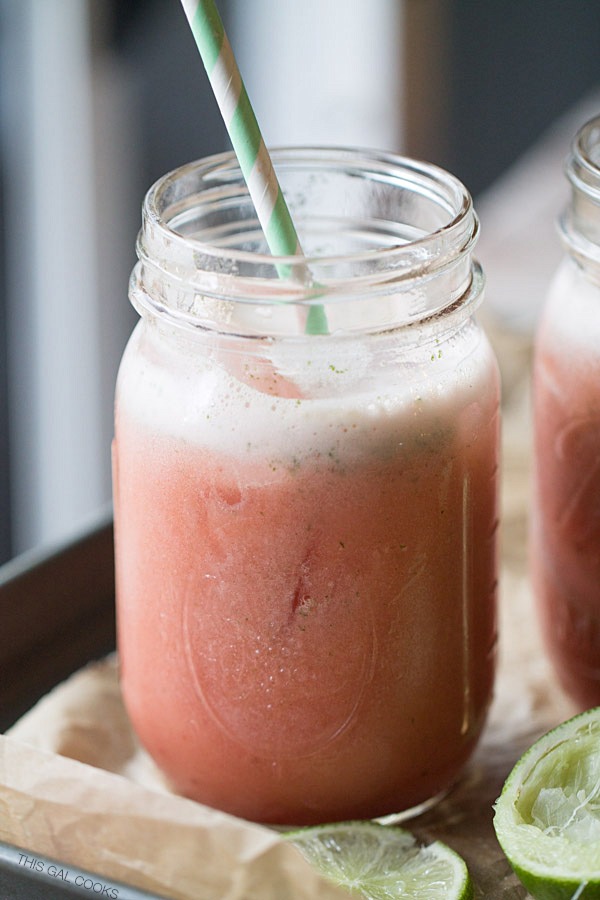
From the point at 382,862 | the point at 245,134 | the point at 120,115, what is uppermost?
the point at 245,134

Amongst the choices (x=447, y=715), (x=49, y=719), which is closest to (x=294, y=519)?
(x=447, y=715)

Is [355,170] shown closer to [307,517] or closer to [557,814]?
[307,517]

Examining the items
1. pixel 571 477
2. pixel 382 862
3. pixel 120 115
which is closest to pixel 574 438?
Result: pixel 571 477

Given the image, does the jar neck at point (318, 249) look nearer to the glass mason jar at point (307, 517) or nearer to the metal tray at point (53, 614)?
the glass mason jar at point (307, 517)

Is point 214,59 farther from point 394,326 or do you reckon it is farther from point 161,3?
point 161,3

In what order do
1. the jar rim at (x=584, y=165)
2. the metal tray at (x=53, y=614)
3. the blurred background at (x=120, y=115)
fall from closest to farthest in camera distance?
the jar rim at (x=584, y=165) < the metal tray at (x=53, y=614) < the blurred background at (x=120, y=115)

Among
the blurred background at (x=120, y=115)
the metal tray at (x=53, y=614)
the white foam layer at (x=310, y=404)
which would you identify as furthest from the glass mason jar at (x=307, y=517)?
the blurred background at (x=120, y=115)

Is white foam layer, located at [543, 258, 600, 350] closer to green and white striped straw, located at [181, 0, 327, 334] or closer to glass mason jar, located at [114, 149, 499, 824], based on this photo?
glass mason jar, located at [114, 149, 499, 824]
